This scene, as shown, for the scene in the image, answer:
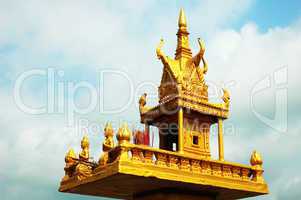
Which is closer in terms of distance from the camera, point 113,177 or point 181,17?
point 113,177

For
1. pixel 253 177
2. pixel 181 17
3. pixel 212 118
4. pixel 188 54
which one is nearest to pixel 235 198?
pixel 253 177

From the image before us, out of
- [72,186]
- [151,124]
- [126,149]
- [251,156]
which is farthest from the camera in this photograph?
[151,124]

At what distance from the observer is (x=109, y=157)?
18.5m

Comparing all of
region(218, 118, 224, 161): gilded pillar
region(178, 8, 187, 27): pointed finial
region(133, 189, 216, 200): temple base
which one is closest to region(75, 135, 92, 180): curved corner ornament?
region(133, 189, 216, 200): temple base

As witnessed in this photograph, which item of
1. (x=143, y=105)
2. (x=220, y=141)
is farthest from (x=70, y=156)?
(x=220, y=141)

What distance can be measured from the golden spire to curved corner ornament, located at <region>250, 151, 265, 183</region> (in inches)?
204

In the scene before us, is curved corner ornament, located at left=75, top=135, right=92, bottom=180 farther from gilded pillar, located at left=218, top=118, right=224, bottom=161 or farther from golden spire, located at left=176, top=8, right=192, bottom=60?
golden spire, located at left=176, top=8, right=192, bottom=60

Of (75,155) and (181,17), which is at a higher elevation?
(181,17)

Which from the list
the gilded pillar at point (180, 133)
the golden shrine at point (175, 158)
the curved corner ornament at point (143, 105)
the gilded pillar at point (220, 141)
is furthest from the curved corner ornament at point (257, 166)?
the curved corner ornament at point (143, 105)

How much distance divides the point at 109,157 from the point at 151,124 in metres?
4.76

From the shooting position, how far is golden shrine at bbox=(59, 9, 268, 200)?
18.1 meters

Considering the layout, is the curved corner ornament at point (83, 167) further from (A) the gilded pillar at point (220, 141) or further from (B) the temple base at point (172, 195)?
(A) the gilded pillar at point (220, 141)

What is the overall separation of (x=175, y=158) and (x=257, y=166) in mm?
4075

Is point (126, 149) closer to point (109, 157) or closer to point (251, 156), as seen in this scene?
point (109, 157)
